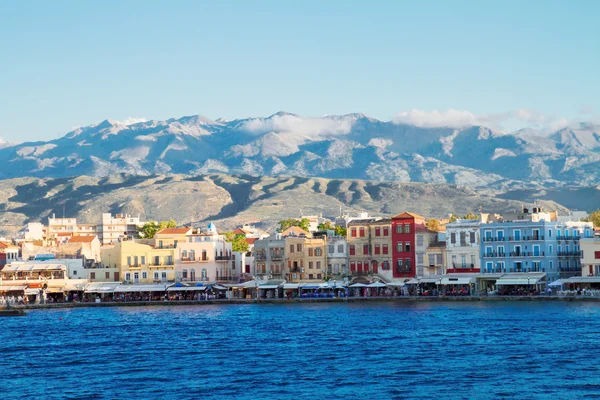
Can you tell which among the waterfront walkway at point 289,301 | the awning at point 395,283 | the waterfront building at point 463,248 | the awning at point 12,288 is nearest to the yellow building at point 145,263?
the waterfront walkway at point 289,301

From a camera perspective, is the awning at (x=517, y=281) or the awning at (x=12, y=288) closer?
the awning at (x=517, y=281)

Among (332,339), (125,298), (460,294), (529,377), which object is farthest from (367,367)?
(125,298)

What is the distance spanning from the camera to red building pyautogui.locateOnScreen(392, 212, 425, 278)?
411 ft

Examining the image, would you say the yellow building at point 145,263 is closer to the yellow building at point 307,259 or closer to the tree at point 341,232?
the yellow building at point 307,259

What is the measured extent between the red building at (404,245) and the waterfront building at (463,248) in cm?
363

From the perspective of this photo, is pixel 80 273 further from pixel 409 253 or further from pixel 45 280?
pixel 409 253

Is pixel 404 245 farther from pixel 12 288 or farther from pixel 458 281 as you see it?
pixel 12 288

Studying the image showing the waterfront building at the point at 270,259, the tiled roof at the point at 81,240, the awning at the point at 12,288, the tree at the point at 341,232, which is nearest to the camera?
the waterfront building at the point at 270,259

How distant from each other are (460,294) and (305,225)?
177 feet

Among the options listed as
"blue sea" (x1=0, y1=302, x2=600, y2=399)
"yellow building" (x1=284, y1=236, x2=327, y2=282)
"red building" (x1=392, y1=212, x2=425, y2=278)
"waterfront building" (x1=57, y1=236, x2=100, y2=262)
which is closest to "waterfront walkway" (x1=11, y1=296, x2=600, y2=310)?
"blue sea" (x1=0, y1=302, x2=600, y2=399)

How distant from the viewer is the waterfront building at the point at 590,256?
11619 cm

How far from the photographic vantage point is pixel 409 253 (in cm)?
12544

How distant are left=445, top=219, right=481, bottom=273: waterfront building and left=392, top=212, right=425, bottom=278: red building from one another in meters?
3.63

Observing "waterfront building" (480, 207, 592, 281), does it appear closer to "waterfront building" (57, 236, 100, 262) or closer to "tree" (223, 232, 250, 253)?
"tree" (223, 232, 250, 253)
